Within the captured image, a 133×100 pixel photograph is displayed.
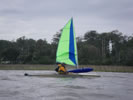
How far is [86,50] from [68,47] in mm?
35977

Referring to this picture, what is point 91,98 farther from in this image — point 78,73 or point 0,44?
point 0,44

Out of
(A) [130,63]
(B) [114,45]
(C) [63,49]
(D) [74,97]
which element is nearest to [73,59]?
(C) [63,49]

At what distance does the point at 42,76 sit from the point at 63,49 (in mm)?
5127

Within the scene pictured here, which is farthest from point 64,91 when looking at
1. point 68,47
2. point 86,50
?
point 86,50

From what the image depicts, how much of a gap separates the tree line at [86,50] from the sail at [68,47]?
27.8m

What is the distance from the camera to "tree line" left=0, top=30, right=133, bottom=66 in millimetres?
60972

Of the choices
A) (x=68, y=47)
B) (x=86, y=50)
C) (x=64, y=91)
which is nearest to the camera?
(x=64, y=91)

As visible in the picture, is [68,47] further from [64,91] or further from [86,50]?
[86,50]

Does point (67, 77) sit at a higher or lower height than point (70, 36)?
lower

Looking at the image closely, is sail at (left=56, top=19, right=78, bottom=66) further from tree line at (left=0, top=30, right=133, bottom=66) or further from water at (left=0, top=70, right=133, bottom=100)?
tree line at (left=0, top=30, right=133, bottom=66)

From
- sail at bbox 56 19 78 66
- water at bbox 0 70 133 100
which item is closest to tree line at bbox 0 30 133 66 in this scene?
sail at bbox 56 19 78 66

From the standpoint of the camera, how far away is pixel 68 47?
88.6 feet

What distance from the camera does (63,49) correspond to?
27.2m

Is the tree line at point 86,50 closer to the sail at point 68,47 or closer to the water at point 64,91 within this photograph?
the sail at point 68,47
